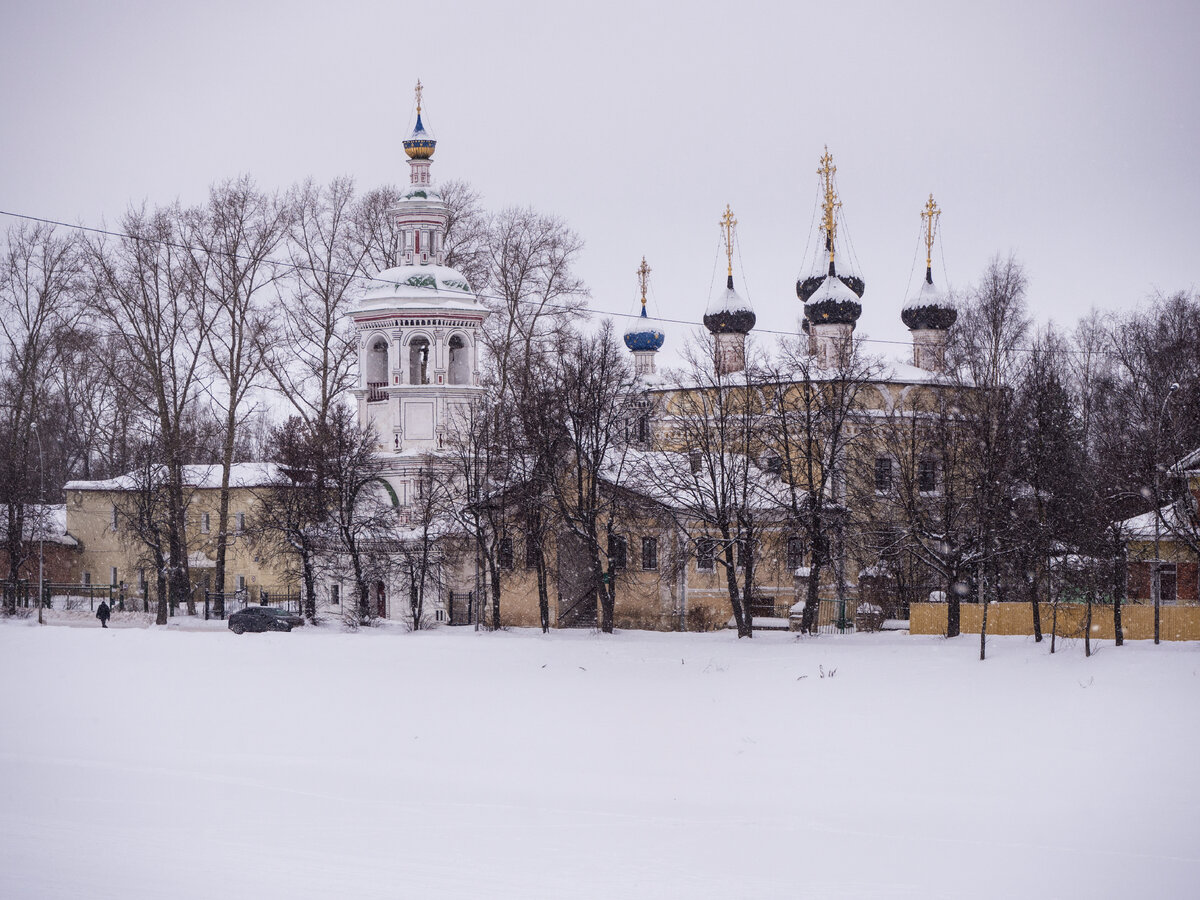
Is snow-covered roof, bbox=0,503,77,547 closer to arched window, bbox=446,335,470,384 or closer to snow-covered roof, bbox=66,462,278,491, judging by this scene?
snow-covered roof, bbox=66,462,278,491

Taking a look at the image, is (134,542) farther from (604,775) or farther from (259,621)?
(604,775)

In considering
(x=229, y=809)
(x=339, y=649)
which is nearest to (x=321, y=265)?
(x=339, y=649)

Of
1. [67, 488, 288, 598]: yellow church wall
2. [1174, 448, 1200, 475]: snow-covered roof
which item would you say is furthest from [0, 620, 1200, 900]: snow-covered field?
[67, 488, 288, 598]: yellow church wall

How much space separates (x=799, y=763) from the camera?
18.5 m

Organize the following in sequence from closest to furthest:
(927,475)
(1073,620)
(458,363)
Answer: (1073,620)
(927,475)
(458,363)

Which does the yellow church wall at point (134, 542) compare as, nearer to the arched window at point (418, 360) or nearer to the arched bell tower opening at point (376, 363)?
the arched bell tower opening at point (376, 363)

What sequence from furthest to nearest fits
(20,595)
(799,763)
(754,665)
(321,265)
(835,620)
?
(20,595) < (321,265) < (835,620) < (754,665) < (799,763)

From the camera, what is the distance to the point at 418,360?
4022 cm

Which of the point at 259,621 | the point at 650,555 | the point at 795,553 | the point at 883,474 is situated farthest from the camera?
the point at 650,555

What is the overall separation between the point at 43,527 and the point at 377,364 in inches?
524

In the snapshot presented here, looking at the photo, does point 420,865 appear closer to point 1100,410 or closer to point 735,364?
point 735,364

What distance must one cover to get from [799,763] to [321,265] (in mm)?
28351

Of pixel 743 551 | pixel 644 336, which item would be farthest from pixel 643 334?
pixel 743 551

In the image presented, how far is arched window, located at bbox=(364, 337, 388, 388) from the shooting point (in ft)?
130
